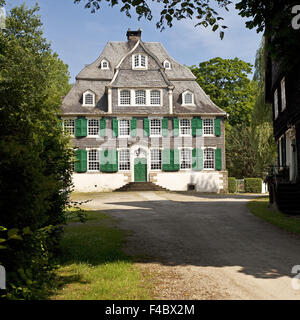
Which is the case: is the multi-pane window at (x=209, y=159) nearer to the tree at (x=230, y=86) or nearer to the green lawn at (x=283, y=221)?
the tree at (x=230, y=86)

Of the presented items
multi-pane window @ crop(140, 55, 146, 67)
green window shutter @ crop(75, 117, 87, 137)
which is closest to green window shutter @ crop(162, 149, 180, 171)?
green window shutter @ crop(75, 117, 87, 137)

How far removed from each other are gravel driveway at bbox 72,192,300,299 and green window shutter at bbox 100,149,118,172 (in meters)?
18.9

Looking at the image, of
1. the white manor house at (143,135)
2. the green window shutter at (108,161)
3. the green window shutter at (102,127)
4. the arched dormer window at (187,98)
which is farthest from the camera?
the arched dormer window at (187,98)

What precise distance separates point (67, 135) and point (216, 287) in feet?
13.8

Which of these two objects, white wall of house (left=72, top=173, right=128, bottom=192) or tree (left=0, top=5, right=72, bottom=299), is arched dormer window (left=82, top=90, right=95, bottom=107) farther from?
tree (left=0, top=5, right=72, bottom=299)

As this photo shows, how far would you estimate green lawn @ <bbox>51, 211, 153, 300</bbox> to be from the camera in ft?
16.2

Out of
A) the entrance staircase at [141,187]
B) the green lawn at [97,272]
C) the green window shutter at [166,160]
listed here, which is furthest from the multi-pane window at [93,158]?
the green lawn at [97,272]

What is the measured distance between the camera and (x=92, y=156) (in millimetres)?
31234

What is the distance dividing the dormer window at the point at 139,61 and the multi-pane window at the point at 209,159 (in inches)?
379

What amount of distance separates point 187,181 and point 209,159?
2.90 meters

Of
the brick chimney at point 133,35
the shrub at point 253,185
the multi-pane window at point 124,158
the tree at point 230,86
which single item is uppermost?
the brick chimney at point 133,35

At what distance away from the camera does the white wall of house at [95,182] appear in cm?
3064

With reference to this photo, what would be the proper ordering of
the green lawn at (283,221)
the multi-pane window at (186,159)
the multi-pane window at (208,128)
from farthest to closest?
the multi-pane window at (208,128), the multi-pane window at (186,159), the green lawn at (283,221)
